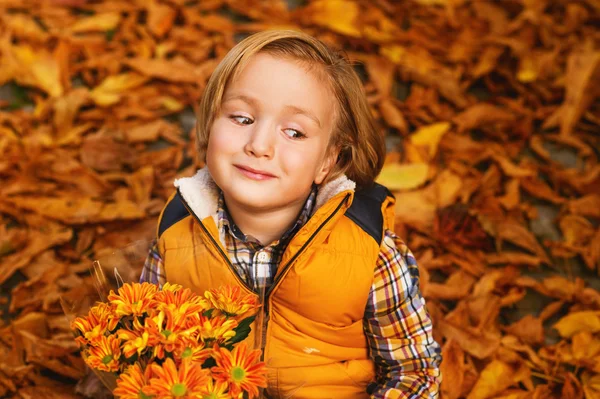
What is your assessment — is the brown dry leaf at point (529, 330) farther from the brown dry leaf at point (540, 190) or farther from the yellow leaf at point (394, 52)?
the yellow leaf at point (394, 52)

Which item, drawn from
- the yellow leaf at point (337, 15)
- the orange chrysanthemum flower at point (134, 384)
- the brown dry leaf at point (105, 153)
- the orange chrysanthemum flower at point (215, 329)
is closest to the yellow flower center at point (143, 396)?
the orange chrysanthemum flower at point (134, 384)

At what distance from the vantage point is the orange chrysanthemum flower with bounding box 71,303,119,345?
3.19 feet

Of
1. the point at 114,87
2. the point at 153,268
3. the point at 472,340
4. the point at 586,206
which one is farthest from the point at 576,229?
the point at 114,87

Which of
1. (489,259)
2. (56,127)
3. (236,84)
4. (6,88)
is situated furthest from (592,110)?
(6,88)

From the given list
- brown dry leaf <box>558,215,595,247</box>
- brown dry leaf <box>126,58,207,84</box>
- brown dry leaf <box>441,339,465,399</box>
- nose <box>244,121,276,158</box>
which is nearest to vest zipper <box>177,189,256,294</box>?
nose <box>244,121,276,158</box>

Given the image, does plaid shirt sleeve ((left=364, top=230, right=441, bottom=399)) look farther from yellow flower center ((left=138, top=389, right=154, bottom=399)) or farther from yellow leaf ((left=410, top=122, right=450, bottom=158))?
yellow leaf ((left=410, top=122, right=450, bottom=158))

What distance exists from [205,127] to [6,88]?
1.66m

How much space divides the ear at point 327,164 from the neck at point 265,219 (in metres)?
0.07

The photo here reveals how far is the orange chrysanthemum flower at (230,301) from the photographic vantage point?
1.04 metres

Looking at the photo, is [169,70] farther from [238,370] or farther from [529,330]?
[238,370]

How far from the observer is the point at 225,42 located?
119 inches

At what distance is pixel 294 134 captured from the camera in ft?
4.49

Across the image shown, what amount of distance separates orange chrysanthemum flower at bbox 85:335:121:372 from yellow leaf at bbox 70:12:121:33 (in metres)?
2.47

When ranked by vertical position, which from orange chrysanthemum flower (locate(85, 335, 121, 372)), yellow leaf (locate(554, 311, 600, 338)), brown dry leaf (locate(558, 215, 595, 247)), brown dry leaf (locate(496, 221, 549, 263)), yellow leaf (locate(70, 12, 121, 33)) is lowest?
yellow leaf (locate(554, 311, 600, 338))
